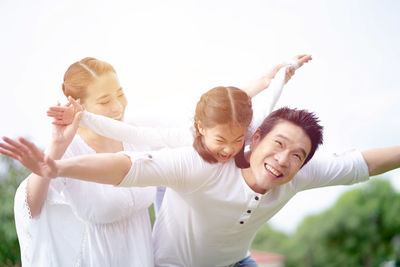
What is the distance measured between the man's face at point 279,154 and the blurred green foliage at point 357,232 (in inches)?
660

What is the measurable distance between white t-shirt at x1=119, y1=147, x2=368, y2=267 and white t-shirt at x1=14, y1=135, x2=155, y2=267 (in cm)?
12

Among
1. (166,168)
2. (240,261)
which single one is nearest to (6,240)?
(240,261)

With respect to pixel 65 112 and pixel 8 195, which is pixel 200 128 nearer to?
pixel 65 112

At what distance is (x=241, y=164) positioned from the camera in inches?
75.0

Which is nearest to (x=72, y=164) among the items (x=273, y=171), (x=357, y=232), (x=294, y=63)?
(x=273, y=171)

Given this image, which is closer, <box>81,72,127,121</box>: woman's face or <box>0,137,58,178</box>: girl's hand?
<box>0,137,58,178</box>: girl's hand

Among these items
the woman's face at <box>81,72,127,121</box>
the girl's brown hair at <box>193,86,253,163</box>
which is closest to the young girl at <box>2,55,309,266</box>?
the woman's face at <box>81,72,127,121</box>

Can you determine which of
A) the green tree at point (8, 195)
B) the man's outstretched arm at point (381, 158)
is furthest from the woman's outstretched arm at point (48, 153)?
the green tree at point (8, 195)

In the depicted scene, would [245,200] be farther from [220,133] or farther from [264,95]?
[264,95]

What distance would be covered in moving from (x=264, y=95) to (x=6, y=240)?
576cm

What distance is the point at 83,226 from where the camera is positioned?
2.04 metres

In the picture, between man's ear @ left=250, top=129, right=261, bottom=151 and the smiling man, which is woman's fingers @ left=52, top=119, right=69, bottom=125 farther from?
man's ear @ left=250, top=129, right=261, bottom=151

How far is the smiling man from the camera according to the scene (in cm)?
161

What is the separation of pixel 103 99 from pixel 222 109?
575mm
